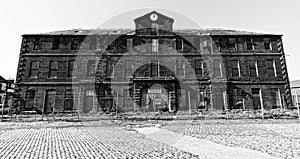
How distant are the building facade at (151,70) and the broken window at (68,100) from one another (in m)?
0.11

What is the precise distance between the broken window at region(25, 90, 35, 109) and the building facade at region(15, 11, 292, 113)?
0.33 feet

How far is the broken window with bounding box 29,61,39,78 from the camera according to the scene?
22828 mm

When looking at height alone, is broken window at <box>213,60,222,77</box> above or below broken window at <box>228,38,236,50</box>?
below

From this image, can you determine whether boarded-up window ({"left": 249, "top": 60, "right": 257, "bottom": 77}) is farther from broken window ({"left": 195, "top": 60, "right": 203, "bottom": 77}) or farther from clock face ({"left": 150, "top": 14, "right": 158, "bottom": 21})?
clock face ({"left": 150, "top": 14, "right": 158, "bottom": 21})

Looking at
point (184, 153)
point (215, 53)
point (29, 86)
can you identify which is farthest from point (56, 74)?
point (184, 153)

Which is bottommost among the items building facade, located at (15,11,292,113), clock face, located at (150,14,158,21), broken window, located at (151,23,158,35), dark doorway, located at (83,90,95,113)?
dark doorway, located at (83,90,95,113)

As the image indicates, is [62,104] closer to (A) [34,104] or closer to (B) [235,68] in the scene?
(A) [34,104]

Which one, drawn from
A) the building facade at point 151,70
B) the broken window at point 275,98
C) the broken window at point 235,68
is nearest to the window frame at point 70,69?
the building facade at point 151,70

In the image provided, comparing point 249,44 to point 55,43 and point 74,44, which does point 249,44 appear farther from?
point 55,43

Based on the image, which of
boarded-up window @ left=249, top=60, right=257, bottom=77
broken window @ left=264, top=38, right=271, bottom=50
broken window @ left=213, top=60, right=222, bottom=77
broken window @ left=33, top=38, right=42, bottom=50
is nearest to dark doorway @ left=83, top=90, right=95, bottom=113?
broken window @ left=33, top=38, right=42, bottom=50

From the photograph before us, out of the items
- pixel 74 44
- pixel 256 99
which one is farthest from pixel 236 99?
pixel 74 44

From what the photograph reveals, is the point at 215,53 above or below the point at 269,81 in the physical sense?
above

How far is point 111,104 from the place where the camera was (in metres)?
21.8

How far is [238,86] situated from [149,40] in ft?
40.7
